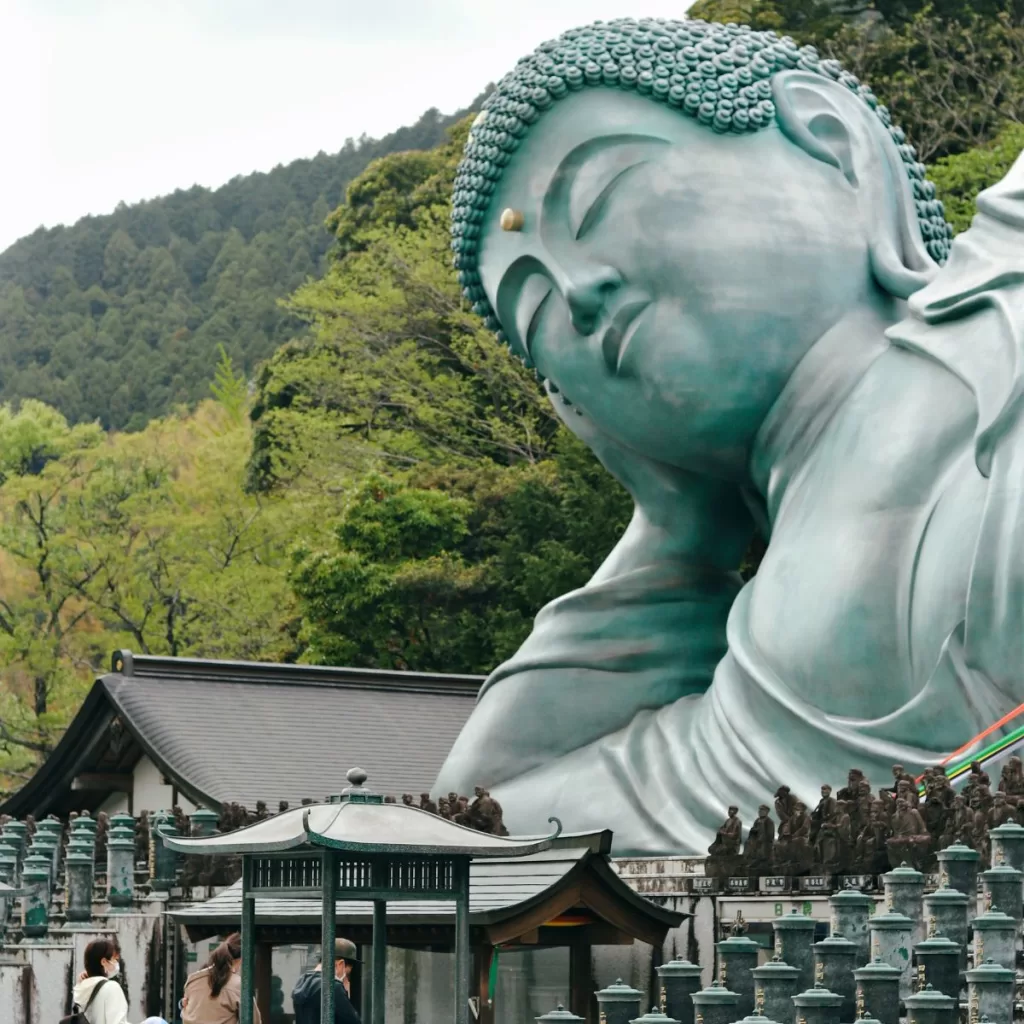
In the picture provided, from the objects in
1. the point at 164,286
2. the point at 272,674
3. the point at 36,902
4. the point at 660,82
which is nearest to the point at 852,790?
the point at 660,82

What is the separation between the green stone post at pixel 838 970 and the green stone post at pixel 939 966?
1.19 feet

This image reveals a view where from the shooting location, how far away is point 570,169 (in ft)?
50.0

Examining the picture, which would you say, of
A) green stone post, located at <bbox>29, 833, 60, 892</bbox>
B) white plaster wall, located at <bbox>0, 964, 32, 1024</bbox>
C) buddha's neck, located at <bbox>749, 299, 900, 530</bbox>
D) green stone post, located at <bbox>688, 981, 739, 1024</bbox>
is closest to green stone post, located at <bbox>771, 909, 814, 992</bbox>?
green stone post, located at <bbox>688, 981, 739, 1024</bbox>

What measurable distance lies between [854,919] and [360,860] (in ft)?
7.69

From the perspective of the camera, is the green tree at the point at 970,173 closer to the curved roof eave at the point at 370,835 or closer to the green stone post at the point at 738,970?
the green stone post at the point at 738,970

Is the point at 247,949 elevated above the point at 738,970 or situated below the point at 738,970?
above

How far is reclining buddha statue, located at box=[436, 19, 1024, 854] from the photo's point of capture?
44.3 ft

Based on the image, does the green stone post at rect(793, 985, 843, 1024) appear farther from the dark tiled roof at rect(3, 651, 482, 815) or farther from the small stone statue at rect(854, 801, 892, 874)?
the dark tiled roof at rect(3, 651, 482, 815)

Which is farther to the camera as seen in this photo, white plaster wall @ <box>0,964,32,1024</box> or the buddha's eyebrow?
the buddha's eyebrow

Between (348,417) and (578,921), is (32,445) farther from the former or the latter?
(578,921)

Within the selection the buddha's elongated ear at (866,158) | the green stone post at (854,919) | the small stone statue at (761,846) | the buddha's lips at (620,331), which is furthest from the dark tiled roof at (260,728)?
the green stone post at (854,919)

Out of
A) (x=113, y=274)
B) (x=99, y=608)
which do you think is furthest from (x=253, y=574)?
(x=113, y=274)

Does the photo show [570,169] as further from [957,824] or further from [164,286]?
[164,286]

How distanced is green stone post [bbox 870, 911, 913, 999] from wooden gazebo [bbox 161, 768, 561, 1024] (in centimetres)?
150
